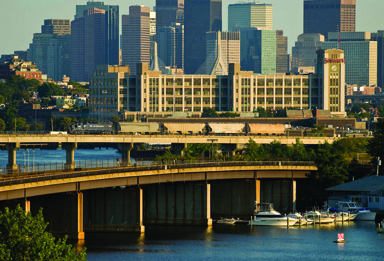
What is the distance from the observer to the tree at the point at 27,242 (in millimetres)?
75625

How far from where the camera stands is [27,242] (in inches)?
3091

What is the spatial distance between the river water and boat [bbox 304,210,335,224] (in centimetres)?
368

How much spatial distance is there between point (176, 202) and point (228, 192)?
11787 mm

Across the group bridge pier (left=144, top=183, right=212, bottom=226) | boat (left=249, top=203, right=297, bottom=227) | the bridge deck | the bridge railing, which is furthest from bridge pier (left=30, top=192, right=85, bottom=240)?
boat (left=249, top=203, right=297, bottom=227)

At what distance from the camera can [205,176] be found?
142250 mm

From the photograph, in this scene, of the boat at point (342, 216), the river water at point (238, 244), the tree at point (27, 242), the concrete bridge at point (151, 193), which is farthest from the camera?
the boat at point (342, 216)

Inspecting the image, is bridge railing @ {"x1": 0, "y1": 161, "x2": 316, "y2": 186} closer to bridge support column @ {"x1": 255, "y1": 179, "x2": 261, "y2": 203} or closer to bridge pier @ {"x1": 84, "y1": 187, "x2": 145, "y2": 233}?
bridge support column @ {"x1": 255, "y1": 179, "x2": 261, "y2": 203}

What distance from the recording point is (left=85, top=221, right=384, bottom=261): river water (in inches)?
4429

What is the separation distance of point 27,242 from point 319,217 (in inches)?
2786

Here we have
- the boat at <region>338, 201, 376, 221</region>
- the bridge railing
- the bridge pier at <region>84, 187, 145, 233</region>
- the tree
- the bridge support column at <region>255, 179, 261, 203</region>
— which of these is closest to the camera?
the tree

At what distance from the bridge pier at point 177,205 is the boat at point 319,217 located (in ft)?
48.3

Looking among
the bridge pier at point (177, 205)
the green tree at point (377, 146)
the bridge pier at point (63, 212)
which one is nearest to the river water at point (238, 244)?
the bridge pier at point (63, 212)

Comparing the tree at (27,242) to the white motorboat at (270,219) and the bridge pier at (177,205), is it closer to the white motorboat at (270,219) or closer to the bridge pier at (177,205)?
the bridge pier at (177,205)

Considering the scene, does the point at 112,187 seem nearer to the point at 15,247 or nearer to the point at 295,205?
the point at 295,205
